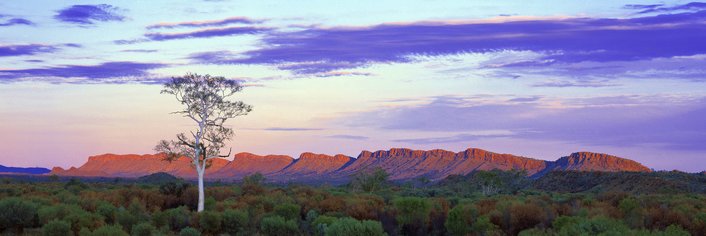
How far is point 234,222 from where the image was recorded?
81.1 feet

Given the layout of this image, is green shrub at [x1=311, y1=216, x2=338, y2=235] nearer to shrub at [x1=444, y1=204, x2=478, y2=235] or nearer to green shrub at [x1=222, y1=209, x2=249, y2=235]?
green shrub at [x1=222, y1=209, x2=249, y2=235]

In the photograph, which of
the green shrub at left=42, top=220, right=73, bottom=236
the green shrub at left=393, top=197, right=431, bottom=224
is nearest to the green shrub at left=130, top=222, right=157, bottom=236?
the green shrub at left=42, top=220, right=73, bottom=236

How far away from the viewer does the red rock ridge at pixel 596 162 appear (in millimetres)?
157125

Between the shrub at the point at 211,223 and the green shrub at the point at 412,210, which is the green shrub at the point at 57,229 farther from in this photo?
the green shrub at the point at 412,210

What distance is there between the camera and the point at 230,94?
104 feet

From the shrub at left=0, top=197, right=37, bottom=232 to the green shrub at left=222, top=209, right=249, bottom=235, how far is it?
6593mm

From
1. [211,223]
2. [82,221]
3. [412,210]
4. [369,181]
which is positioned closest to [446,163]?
[369,181]

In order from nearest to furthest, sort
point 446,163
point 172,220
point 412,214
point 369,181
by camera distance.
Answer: point 412,214, point 172,220, point 369,181, point 446,163

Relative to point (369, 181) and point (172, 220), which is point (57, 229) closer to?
point (172, 220)

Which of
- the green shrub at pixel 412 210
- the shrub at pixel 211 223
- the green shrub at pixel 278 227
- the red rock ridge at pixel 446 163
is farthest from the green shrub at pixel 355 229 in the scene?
the red rock ridge at pixel 446 163

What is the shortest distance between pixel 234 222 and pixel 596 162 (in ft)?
490

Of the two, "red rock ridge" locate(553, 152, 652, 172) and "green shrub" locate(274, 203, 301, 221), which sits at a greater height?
"red rock ridge" locate(553, 152, 652, 172)

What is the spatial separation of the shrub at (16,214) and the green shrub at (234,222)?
6593 mm

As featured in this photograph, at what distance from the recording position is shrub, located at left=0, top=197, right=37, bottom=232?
2344 centimetres
